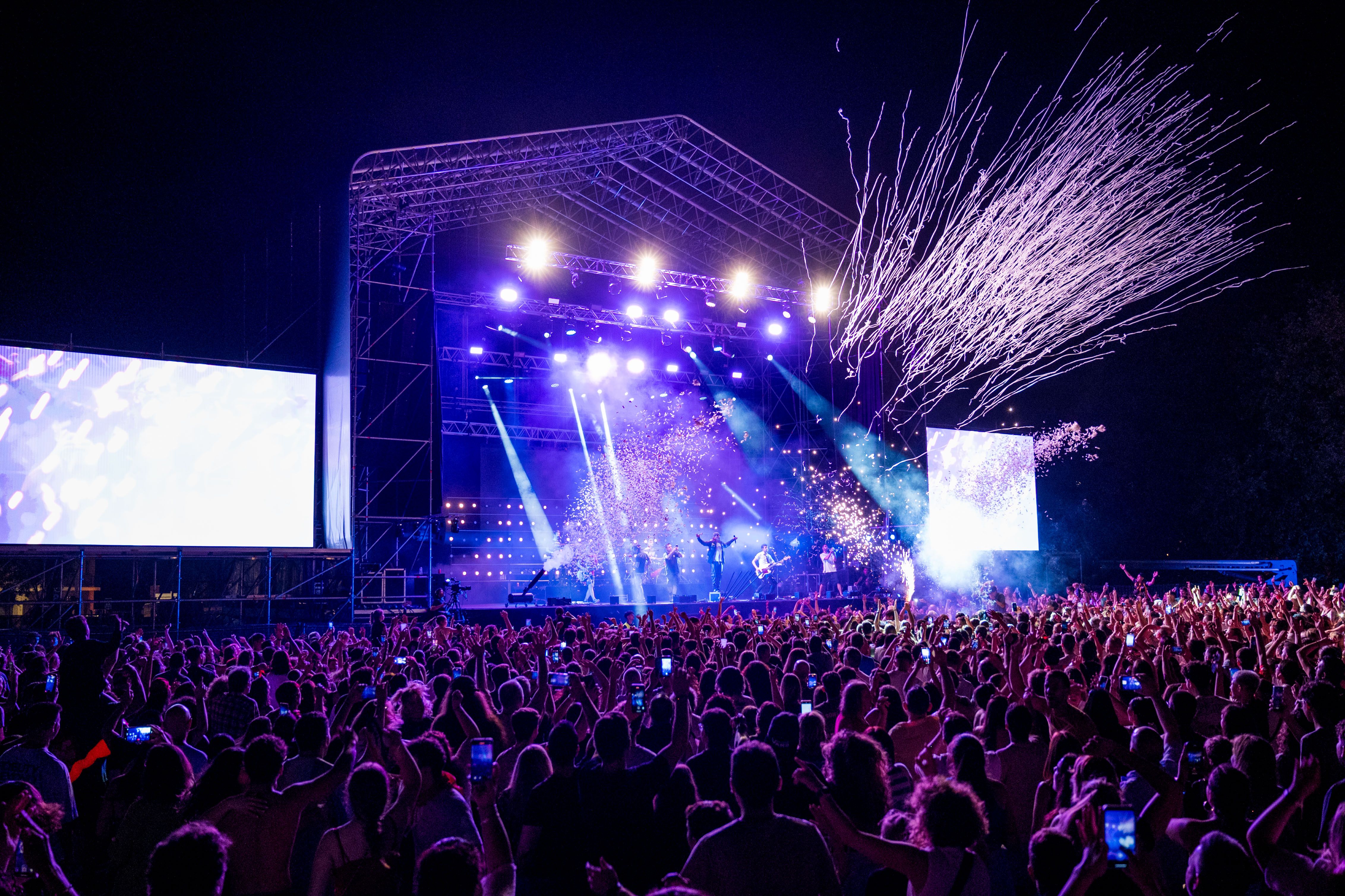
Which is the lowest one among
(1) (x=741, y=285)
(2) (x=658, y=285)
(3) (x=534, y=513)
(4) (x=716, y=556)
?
(4) (x=716, y=556)

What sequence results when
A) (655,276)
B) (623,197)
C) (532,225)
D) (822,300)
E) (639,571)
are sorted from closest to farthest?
1. (623,197)
2. (532,225)
3. (655,276)
4. (822,300)
5. (639,571)

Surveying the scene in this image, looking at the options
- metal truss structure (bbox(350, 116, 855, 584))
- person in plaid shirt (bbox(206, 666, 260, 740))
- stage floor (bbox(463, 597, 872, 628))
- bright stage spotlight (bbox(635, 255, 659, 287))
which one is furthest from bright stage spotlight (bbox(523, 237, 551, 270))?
person in plaid shirt (bbox(206, 666, 260, 740))

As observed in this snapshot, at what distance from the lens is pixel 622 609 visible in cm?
1917

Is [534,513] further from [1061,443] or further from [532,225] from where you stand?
[1061,443]

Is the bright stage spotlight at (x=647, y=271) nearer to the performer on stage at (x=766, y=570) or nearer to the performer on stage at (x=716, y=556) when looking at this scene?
the performer on stage at (x=716, y=556)

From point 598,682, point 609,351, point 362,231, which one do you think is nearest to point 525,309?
point 609,351

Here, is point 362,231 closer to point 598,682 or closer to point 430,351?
point 430,351

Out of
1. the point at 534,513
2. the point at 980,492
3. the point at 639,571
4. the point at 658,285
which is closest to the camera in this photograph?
the point at 658,285

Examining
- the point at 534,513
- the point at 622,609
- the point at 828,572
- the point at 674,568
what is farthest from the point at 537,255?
the point at 828,572

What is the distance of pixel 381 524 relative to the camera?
19906 mm

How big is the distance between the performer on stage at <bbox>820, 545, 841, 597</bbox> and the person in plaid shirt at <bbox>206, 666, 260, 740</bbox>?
18174mm

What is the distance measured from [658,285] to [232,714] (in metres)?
18.8

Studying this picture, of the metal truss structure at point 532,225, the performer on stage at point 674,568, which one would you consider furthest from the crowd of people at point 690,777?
the performer on stage at point 674,568

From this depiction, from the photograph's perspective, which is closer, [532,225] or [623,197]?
[623,197]
